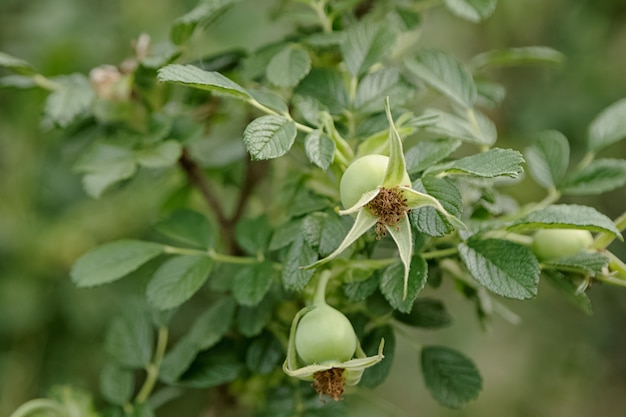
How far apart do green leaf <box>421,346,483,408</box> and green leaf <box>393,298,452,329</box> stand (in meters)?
0.03

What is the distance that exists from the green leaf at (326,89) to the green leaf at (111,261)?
0.22m

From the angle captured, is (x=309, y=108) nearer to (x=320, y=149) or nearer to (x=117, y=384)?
(x=320, y=149)

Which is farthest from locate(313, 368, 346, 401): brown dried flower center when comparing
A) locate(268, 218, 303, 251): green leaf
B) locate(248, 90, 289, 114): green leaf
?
locate(248, 90, 289, 114): green leaf

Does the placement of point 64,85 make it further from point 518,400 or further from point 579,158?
point 518,400

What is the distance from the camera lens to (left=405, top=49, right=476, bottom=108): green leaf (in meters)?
0.73

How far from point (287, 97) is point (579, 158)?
124 centimetres

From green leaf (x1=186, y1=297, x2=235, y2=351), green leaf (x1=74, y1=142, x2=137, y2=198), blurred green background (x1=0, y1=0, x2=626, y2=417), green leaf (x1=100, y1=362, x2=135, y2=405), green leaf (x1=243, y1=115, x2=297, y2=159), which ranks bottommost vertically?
blurred green background (x1=0, y1=0, x2=626, y2=417)

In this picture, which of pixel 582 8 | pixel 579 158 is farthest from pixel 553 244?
pixel 582 8

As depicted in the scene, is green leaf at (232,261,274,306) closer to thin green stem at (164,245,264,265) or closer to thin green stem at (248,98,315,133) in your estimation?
thin green stem at (164,245,264,265)

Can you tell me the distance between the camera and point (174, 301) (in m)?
0.67

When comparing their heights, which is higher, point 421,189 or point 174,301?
point 421,189

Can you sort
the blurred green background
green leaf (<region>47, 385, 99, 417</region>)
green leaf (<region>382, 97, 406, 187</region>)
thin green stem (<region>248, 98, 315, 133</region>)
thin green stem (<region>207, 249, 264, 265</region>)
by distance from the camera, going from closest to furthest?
green leaf (<region>382, 97, 406, 187</region>), thin green stem (<region>248, 98, 315, 133</region>), thin green stem (<region>207, 249, 264, 265</region>), green leaf (<region>47, 385, 99, 417</region>), the blurred green background

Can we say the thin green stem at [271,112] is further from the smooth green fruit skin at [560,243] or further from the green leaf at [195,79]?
the smooth green fruit skin at [560,243]

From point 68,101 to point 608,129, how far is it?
1.89 ft
